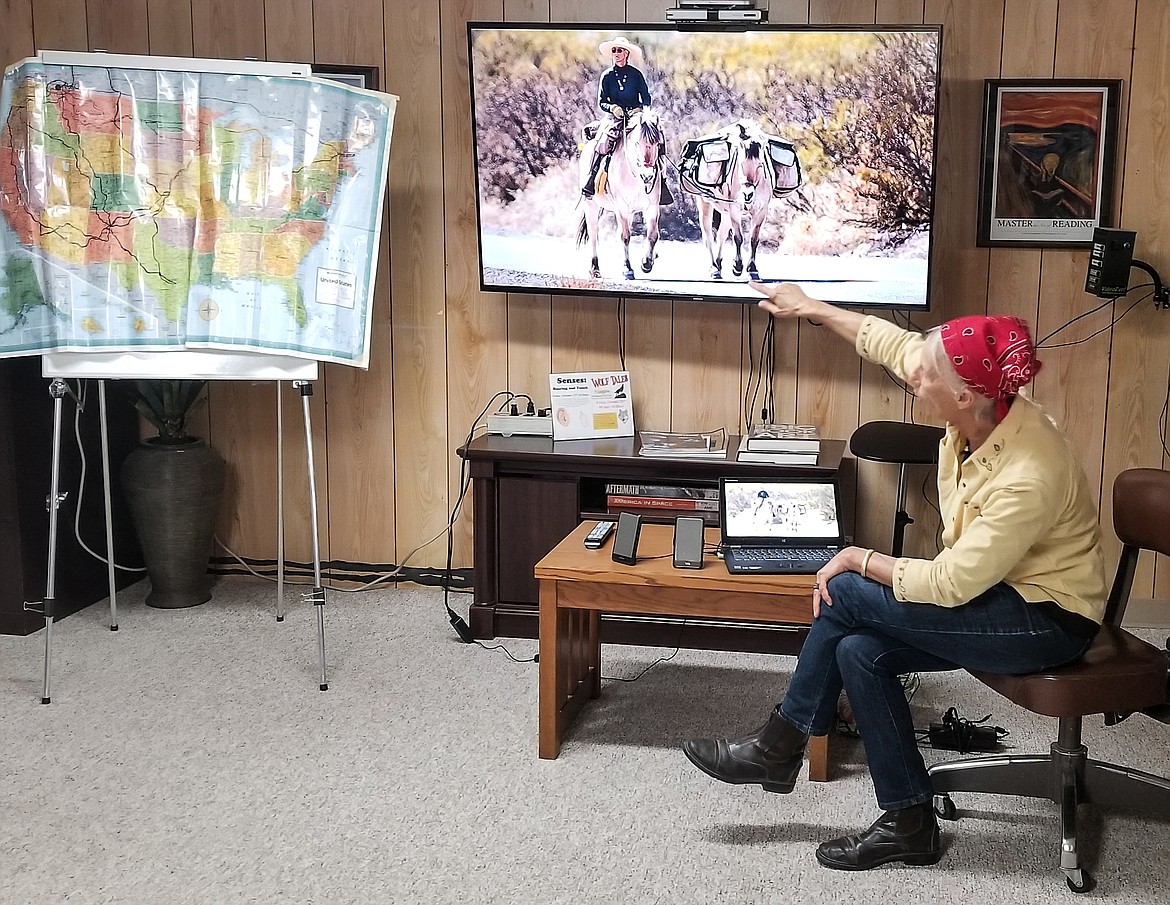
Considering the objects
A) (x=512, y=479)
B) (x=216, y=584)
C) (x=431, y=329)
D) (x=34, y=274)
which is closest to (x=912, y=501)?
(x=512, y=479)

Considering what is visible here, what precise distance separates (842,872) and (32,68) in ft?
9.89

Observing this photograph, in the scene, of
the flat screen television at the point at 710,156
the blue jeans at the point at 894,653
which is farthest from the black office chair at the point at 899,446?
the blue jeans at the point at 894,653

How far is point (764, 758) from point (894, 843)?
1.05ft

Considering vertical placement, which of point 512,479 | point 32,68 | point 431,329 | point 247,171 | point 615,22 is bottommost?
point 512,479

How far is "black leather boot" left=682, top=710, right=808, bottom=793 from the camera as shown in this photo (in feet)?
8.55

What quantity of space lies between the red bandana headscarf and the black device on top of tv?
928mm

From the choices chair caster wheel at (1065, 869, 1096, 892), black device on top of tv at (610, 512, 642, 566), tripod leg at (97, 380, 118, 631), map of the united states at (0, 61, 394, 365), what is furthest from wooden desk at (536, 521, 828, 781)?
tripod leg at (97, 380, 118, 631)

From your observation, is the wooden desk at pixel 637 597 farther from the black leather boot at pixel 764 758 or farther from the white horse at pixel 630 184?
the white horse at pixel 630 184

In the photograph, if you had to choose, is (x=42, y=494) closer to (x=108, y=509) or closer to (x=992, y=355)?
(x=108, y=509)

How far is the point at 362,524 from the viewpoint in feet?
14.6

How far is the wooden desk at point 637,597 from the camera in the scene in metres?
2.75

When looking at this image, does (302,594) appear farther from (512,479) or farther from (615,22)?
(615,22)

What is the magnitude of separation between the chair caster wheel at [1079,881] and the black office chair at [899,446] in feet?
4.64

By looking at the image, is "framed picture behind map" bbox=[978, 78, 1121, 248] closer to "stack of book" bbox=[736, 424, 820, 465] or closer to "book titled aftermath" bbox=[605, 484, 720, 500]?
"stack of book" bbox=[736, 424, 820, 465]
